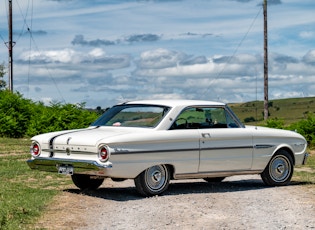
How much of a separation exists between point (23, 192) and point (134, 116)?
7.97 feet

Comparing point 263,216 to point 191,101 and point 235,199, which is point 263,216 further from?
point 191,101

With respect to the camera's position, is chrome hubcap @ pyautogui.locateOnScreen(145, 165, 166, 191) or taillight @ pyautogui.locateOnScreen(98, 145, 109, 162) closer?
taillight @ pyautogui.locateOnScreen(98, 145, 109, 162)

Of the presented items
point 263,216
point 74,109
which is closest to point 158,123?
point 263,216

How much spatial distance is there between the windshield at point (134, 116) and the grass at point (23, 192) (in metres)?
1.65

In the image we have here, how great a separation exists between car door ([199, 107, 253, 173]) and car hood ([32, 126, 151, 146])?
1.36 m

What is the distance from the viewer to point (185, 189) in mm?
14227

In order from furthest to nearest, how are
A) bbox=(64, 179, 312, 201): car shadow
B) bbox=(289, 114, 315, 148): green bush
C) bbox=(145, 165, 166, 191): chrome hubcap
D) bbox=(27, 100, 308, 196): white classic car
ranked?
1. bbox=(289, 114, 315, 148): green bush
2. bbox=(64, 179, 312, 201): car shadow
3. bbox=(145, 165, 166, 191): chrome hubcap
4. bbox=(27, 100, 308, 196): white classic car

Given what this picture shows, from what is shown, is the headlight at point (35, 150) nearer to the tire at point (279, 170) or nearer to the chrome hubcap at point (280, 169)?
the tire at point (279, 170)

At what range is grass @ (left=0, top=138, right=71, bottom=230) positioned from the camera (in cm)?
1047

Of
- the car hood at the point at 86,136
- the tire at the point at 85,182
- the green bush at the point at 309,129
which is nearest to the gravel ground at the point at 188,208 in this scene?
the tire at the point at 85,182

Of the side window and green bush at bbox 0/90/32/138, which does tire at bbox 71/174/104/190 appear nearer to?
the side window

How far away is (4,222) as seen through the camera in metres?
10.1

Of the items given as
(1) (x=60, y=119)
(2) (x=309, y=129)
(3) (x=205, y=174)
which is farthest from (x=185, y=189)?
(1) (x=60, y=119)

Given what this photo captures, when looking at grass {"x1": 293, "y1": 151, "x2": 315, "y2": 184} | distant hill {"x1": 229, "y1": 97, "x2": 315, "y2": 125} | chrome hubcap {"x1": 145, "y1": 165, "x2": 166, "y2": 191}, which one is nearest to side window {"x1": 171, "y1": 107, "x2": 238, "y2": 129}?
chrome hubcap {"x1": 145, "y1": 165, "x2": 166, "y2": 191}
